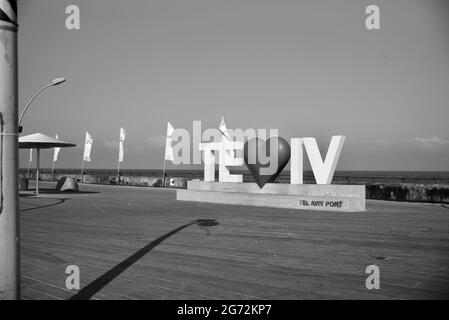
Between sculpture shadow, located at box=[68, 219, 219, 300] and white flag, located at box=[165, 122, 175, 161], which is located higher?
white flag, located at box=[165, 122, 175, 161]

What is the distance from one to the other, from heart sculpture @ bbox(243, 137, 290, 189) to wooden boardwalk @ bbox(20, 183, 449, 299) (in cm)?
847

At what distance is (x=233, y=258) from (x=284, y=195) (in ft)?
44.1

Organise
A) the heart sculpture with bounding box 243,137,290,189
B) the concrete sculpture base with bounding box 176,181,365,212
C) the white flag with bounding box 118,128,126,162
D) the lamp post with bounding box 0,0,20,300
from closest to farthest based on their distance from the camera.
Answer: the lamp post with bounding box 0,0,20,300
the concrete sculpture base with bounding box 176,181,365,212
the heart sculpture with bounding box 243,137,290,189
the white flag with bounding box 118,128,126,162

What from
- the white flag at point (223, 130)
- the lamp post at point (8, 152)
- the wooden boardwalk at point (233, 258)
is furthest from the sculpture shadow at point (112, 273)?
the white flag at point (223, 130)

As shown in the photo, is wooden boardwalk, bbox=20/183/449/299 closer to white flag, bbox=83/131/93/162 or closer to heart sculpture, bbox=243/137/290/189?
heart sculpture, bbox=243/137/290/189

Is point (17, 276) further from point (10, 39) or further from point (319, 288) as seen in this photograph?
point (319, 288)

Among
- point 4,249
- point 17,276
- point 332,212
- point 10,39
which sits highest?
point 10,39

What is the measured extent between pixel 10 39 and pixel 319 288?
5151 mm

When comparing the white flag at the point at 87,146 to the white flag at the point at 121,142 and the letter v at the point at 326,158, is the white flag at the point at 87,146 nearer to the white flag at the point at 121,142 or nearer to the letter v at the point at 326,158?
the white flag at the point at 121,142

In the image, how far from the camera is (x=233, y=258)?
8555 mm

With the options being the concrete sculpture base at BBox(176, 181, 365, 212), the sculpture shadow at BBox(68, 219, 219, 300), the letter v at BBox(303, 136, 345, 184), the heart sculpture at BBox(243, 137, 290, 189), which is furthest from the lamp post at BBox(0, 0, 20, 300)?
the heart sculpture at BBox(243, 137, 290, 189)

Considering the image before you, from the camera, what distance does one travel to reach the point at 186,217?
16.4m

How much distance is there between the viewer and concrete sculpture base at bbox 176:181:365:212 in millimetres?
19562

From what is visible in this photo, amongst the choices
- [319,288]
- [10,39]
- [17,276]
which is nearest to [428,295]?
[319,288]
